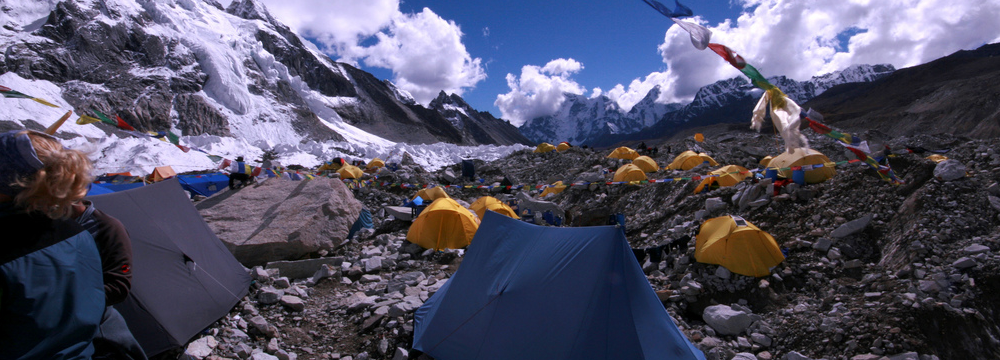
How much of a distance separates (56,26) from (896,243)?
7656 centimetres

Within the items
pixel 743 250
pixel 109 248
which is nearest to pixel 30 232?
pixel 109 248

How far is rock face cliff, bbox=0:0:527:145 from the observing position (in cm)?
4812

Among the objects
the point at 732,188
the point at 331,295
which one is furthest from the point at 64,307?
the point at 732,188

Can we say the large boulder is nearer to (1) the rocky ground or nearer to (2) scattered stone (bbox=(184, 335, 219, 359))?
(1) the rocky ground

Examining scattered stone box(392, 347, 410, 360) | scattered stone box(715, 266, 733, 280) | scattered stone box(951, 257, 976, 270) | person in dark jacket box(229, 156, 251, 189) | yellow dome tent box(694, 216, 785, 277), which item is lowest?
scattered stone box(392, 347, 410, 360)

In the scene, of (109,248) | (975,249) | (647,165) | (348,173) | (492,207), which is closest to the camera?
(109,248)

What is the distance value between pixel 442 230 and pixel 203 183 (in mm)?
12043

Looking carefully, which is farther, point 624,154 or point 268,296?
point 624,154

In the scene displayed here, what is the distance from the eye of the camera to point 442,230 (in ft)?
28.7

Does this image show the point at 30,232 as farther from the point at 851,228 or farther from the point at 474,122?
the point at 474,122

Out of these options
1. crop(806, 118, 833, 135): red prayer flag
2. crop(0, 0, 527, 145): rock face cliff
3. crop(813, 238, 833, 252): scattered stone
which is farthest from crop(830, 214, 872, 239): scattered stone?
crop(0, 0, 527, 145): rock face cliff

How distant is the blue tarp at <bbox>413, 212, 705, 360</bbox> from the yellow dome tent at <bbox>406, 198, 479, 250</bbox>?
3.96 metres

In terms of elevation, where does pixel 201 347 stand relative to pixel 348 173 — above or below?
below

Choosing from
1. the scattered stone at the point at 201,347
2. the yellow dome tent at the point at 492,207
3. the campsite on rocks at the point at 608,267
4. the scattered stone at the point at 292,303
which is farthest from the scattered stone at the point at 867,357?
the yellow dome tent at the point at 492,207
